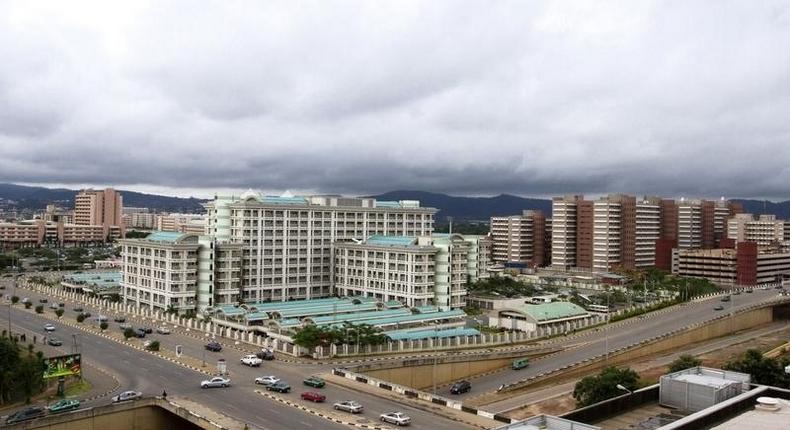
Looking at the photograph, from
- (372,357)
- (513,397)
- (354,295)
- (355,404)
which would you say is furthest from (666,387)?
(354,295)

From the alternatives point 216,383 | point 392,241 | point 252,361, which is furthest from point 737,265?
point 216,383

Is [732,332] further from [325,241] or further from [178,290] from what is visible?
[178,290]

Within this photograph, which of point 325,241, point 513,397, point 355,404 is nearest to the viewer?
point 355,404

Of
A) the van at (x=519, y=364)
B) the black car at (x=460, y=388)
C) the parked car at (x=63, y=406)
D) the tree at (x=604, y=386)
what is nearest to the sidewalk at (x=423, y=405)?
the tree at (x=604, y=386)

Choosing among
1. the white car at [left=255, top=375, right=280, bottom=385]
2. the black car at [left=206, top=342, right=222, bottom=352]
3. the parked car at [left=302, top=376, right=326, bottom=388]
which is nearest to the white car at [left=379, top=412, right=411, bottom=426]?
the parked car at [left=302, top=376, right=326, bottom=388]

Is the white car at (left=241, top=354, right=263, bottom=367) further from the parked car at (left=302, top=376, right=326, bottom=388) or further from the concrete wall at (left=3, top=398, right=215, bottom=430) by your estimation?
the concrete wall at (left=3, top=398, right=215, bottom=430)
